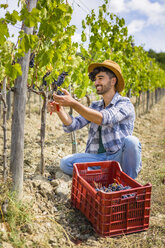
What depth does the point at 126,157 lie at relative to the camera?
281cm

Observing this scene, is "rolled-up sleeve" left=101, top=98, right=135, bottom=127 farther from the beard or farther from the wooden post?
the wooden post

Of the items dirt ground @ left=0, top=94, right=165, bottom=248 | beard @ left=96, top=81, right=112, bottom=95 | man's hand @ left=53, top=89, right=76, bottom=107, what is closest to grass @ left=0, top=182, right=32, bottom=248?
dirt ground @ left=0, top=94, right=165, bottom=248

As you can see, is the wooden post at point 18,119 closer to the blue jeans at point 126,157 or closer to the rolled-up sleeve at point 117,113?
the rolled-up sleeve at point 117,113

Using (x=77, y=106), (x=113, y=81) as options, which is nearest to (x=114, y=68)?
(x=113, y=81)

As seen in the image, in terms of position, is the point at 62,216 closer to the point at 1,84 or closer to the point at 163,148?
the point at 1,84

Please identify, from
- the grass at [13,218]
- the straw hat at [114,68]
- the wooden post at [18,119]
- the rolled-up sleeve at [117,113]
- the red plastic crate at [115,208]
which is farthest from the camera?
the straw hat at [114,68]

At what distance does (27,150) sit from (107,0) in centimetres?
306

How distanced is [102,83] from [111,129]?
534 millimetres

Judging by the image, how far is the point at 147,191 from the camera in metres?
2.16

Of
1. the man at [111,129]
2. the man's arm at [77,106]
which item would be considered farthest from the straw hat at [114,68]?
the man's arm at [77,106]

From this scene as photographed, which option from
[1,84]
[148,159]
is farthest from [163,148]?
[1,84]

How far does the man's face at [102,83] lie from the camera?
2.95m

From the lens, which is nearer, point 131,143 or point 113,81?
point 131,143

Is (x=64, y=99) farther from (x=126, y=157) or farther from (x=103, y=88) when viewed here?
(x=126, y=157)
